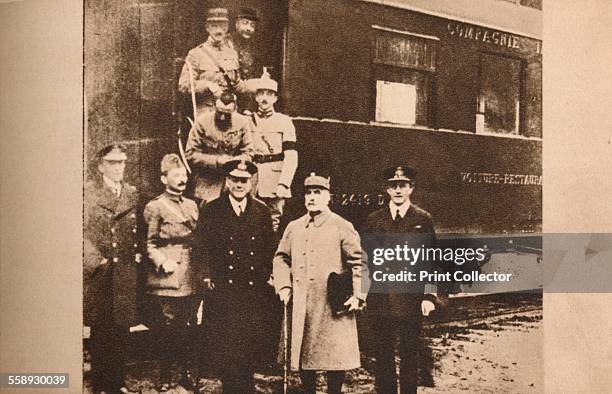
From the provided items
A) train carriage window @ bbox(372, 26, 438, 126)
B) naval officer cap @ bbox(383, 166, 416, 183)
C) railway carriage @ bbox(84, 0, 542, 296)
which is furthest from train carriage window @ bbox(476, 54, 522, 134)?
naval officer cap @ bbox(383, 166, 416, 183)

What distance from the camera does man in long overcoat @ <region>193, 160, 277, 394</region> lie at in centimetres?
189

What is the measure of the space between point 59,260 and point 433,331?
1.27 m

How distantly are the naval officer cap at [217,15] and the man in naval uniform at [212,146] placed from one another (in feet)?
0.80

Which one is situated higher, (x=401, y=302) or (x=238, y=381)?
(x=401, y=302)

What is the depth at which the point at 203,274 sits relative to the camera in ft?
6.22

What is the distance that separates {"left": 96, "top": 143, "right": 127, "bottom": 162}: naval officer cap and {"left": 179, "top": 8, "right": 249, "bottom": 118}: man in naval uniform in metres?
0.27

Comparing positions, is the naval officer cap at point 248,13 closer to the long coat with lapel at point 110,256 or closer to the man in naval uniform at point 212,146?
the man in naval uniform at point 212,146

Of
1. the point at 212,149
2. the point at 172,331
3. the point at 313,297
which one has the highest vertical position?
the point at 212,149

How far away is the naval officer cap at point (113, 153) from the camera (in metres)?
1.90

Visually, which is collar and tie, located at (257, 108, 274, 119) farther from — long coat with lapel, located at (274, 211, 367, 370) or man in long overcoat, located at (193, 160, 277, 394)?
long coat with lapel, located at (274, 211, 367, 370)

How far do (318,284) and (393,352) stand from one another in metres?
0.34

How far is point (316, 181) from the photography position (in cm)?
190

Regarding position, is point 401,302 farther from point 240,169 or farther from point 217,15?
point 217,15

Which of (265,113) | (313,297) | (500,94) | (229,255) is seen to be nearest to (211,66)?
(265,113)
